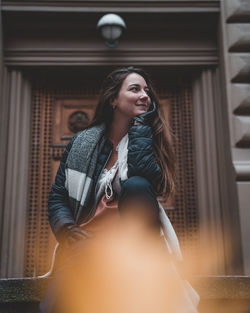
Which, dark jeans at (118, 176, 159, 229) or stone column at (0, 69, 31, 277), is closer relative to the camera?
dark jeans at (118, 176, 159, 229)

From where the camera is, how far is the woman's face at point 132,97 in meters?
2.42

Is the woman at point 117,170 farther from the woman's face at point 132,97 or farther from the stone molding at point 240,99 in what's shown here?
the stone molding at point 240,99

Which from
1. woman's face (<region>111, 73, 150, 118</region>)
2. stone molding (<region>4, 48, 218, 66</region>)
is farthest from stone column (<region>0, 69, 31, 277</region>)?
woman's face (<region>111, 73, 150, 118</region>)

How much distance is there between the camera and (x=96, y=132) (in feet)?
7.90

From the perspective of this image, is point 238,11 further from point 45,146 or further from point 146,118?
point 45,146

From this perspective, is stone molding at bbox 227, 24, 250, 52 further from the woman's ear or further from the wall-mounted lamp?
the woman's ear

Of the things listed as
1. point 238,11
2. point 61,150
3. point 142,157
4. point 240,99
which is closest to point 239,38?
point 238,11

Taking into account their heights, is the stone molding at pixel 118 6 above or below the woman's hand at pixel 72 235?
above

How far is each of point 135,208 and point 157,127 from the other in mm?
787

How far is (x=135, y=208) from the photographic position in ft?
5.76

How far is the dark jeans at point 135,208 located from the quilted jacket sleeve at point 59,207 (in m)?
0.26

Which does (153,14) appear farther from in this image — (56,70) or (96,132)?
(96,132)

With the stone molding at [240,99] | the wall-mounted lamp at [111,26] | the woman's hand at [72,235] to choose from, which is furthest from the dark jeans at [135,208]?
the wall-mounted lamp at [111,26]

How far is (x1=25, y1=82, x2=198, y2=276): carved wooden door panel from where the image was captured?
13.8ft
